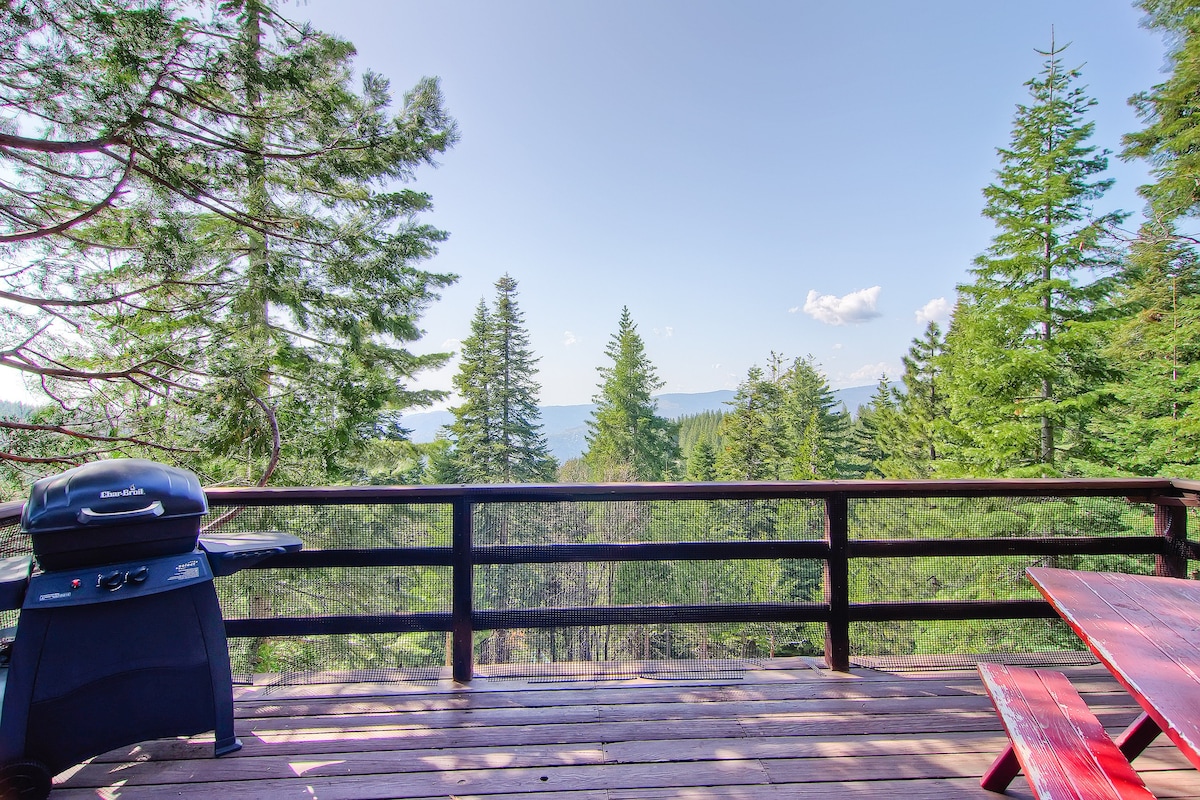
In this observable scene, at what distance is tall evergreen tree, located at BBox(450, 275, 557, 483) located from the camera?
2008cm

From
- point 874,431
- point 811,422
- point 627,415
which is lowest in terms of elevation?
point 874,431

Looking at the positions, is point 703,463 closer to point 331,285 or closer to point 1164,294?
point 1164,294

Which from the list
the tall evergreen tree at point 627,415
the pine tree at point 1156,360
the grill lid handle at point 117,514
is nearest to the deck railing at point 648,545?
the grill lid handle at point 117,514

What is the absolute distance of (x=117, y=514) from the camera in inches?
60.1

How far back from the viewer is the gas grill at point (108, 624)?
4.87 ft

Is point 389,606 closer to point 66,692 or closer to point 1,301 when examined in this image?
point 66,692

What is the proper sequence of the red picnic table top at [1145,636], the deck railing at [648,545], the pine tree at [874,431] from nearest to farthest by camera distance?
1. the red picnic table top at [1145,636]
2. the deck railing at [648,545]
3. the pine tree at [874,431]

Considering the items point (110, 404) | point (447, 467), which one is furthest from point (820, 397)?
point (110, 404)

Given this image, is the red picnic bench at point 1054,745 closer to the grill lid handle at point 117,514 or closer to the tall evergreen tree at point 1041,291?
the grill lid handle at point 117,514

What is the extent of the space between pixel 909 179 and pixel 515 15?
35.3 feet

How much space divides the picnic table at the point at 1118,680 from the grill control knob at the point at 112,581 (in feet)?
7.57

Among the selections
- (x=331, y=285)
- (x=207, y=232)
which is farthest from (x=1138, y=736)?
(x=207, y=232)

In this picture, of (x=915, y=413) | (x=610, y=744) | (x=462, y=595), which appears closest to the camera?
(x=610, y=744)

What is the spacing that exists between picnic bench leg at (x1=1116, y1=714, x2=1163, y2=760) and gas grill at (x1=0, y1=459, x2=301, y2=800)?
2.83 metres
